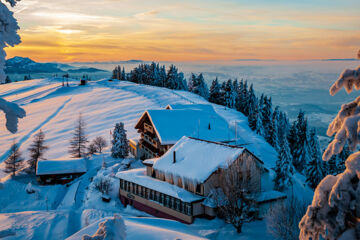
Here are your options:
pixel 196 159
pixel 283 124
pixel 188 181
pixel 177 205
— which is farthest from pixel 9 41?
pixel 283 124

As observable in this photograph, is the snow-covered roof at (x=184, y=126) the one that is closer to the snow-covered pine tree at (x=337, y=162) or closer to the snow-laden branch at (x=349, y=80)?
the snow-covered pine tree at (x=337, y=162)

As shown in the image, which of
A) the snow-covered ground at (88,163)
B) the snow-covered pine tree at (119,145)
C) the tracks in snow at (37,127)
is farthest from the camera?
the tracks in snow at (37,127)

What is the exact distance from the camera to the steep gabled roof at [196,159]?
89.5 ft

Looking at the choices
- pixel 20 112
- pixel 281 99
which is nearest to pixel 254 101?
pixel 281 99

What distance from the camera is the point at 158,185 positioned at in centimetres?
2972

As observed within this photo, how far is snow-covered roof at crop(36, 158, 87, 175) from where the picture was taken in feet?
155

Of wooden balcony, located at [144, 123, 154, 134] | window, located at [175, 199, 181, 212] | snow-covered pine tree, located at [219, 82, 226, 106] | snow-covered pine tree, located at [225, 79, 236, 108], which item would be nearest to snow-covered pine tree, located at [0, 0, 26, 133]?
window, located at [175, 199, 181, 212]

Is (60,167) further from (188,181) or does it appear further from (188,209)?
(188,209)

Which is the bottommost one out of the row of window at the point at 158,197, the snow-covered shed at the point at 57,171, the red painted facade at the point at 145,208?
the snow-covered shed at the point at 57,171

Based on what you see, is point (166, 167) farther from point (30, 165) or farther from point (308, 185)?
point (30, 165)

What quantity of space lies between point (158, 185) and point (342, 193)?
24.8m

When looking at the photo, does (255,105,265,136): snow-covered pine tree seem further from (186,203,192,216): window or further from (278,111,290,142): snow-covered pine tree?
(186,203,192,216): window

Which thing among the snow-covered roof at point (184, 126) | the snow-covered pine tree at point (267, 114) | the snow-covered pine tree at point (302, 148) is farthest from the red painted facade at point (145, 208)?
the snow-covered pine tree at point (267, 114)

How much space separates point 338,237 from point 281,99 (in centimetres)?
10165
